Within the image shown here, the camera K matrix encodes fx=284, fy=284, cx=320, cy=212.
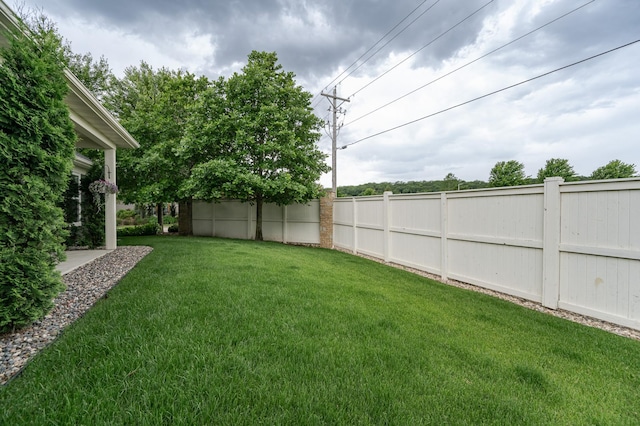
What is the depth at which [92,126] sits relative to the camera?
6.23 meters

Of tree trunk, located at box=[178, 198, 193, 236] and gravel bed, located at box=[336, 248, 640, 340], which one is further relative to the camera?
tree trunk, located at box=[178, 198, 193, 236]

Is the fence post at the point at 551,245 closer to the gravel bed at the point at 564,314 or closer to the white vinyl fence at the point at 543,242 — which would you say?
the white vinyl fence at the point at 543,242

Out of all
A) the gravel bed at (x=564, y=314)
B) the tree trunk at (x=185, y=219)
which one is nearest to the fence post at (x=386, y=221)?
the gravel bed at (x=564, y=314)

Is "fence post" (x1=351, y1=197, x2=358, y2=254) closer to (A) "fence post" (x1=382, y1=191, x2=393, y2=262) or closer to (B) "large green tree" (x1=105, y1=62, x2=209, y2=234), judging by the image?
(A) "fence post" (x1=382, y1=191, x2=393, y2=262)

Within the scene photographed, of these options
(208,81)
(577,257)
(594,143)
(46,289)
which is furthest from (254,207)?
(594,143)

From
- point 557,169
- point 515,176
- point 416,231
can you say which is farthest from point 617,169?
point 416,231

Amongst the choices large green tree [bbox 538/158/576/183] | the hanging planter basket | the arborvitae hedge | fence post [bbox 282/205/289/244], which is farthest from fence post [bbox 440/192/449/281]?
large green tree [bbox 538/158/576/183]

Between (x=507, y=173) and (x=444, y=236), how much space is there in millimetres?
43556

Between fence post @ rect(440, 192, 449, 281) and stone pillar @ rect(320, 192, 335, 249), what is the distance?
5.12m

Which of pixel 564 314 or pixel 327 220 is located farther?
pixel 327 220

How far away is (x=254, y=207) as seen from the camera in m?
11.7

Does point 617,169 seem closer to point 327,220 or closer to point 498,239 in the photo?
point 327,220

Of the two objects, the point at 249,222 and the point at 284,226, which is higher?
the point at 249,222

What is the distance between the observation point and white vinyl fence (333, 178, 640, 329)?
323cm
